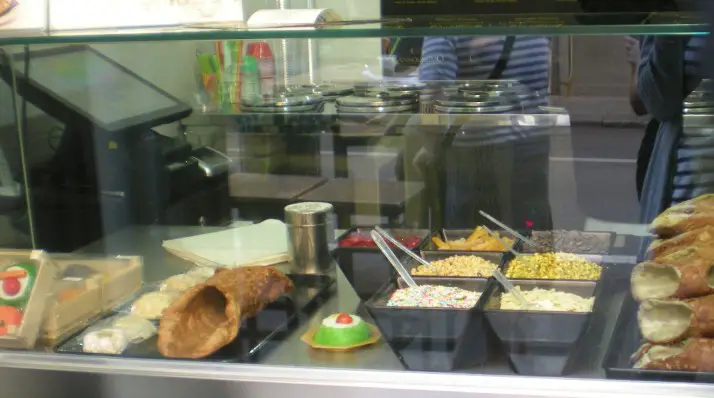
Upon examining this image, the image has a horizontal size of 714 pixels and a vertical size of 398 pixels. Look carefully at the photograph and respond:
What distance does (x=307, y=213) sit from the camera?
4.51ft

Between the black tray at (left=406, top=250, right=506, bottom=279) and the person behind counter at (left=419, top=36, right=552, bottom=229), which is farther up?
the person behind counter at (left=419, top=36, right=552, bottom=229)

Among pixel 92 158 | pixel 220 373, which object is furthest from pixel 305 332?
pixel 92 158

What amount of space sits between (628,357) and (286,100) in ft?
3.00

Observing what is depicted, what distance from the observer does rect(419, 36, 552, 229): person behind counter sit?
4.12 ft

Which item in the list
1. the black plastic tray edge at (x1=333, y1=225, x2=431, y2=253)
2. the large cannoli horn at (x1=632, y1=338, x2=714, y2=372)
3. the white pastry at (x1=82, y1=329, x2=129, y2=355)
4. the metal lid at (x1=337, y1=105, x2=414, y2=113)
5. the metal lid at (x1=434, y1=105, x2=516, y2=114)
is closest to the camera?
the large cannoli horn at (x1=632, y1=338, x2=714, y2=372)

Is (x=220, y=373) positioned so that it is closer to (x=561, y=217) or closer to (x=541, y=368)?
(x=541, y=368)

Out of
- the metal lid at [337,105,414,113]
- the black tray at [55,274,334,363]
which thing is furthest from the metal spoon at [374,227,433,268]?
the metal lid at [337,105,414,113]

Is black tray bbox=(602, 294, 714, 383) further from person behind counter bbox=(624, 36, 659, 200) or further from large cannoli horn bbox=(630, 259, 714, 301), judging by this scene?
person behind counter bbox=(624, 36, 659, 200)

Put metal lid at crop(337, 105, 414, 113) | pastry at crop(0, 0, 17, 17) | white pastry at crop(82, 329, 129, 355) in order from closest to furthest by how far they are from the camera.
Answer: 1. white pastry at crop(82, 329, 129, 355)
2. pastry at crop(0, 0, 17, 17)
3. metal lid at crop(337, 105, 414, 113)

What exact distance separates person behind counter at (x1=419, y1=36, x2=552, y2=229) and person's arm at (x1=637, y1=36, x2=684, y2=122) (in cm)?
16

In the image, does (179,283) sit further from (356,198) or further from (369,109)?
(369,109)

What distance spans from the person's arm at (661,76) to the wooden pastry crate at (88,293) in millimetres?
895

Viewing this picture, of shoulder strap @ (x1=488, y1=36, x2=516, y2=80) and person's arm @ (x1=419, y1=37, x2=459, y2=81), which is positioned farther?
person's arm @ (x1=419, y1=37, x2=459, y2=81)

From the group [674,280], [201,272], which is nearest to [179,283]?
[201,272]
